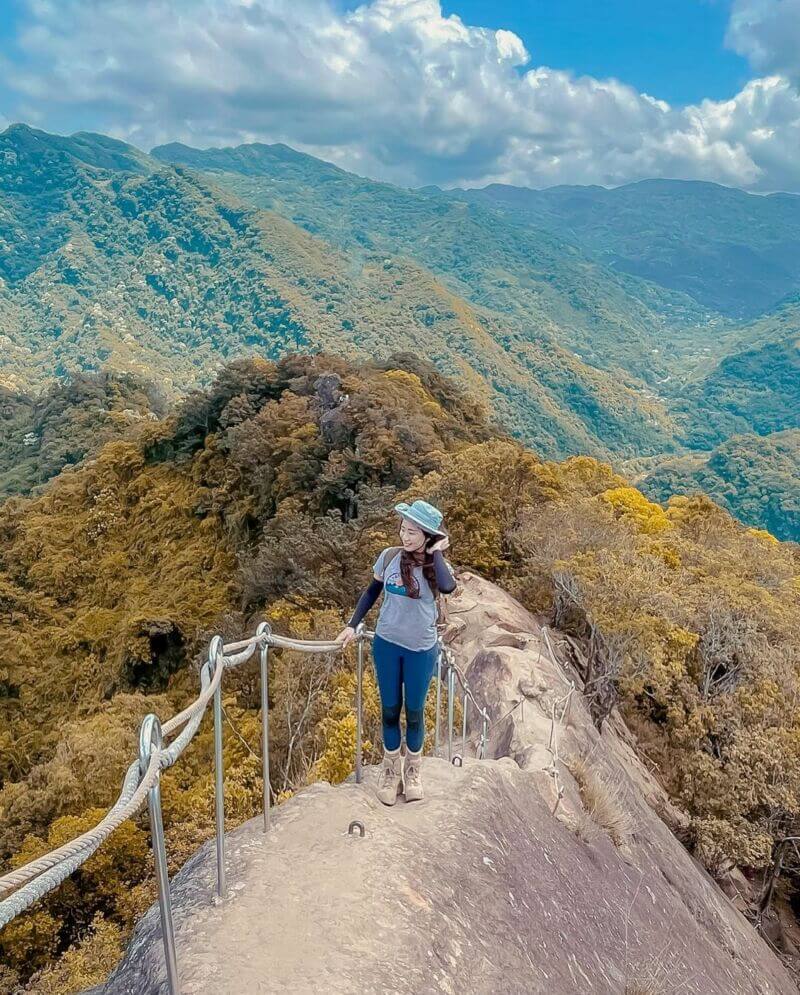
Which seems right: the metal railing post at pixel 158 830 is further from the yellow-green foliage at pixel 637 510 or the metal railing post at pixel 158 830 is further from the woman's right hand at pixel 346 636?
the yellow-green foliage at pixel 637 510

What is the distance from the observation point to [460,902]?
4.34 meters

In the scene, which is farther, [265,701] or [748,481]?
[748,481]

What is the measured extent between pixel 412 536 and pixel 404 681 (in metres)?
1.18

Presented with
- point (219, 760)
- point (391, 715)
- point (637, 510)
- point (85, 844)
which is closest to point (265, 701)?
point (219, 760)

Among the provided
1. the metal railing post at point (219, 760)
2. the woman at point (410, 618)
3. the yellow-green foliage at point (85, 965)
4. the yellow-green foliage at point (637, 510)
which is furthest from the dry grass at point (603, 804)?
the yellow-green foliage at point (637, 510)

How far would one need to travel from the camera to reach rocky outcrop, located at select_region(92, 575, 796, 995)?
3420 mm

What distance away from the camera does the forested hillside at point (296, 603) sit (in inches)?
535

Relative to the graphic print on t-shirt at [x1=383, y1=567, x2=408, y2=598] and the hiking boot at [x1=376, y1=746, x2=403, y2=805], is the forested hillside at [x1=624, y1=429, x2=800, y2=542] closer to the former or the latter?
the hiking boot at [x1=376, y1=746, x2=403, y2=805]

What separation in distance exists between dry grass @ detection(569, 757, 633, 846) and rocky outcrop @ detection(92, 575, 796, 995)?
2cm

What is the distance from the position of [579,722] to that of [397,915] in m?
7.33

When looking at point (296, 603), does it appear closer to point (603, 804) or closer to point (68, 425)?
point (603, 804)

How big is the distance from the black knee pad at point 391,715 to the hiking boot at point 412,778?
0.29 metres

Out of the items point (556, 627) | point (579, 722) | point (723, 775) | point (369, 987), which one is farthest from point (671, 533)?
point (369, 987)

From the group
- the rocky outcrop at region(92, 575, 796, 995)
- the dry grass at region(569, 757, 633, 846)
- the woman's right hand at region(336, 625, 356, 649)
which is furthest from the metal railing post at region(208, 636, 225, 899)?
the dry grass at region(569, 757, 633, 846)
